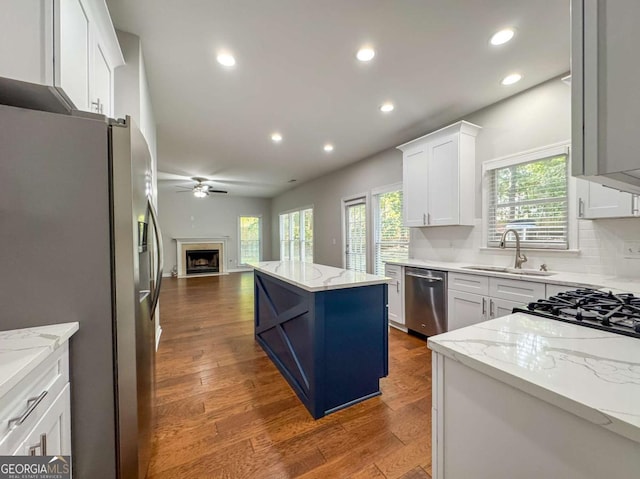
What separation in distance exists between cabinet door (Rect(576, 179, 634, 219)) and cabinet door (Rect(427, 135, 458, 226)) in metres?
1.05

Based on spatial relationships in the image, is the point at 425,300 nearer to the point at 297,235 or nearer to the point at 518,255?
the point at 518,255

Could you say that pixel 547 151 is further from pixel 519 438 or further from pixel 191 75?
pixel 191 75

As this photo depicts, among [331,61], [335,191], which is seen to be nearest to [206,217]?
[335,191]

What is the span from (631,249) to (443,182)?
1.69m

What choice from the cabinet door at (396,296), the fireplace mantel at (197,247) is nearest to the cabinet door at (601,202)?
the cabinet door at (396,296)

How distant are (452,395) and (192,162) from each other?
5795mm

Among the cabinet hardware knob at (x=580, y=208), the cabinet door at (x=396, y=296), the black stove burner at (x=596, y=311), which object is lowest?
the cabinet door at (x=396, y=296)

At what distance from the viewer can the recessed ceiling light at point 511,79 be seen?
2.49 meters

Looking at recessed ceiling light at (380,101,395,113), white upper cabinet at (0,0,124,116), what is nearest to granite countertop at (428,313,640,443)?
white upper cabinet at (0,0,124,116)

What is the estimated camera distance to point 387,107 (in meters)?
3.10

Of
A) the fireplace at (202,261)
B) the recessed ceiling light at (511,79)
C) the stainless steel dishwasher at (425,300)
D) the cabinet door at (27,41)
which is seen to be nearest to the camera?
the cabinet door at (27,41)

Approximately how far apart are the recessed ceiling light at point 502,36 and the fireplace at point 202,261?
872 cm

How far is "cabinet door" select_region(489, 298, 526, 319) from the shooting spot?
7.84 ft

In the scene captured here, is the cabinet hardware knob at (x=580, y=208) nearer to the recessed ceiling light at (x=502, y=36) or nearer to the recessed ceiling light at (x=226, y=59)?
the recessed ceiling light at (x=502, y=36)
